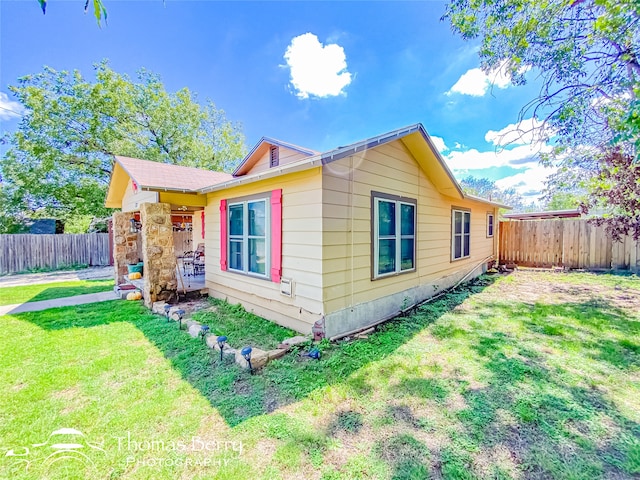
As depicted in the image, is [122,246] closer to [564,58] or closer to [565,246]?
[564,58]

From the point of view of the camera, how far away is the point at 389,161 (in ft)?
16.8

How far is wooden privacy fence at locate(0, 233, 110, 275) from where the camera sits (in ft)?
37.1

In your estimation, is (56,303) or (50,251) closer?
(56,303)

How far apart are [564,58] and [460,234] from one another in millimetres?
4493

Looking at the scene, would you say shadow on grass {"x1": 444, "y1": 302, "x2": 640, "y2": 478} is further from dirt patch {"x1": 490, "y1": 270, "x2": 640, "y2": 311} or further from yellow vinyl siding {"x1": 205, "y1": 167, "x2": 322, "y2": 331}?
dirt patch {"x1": 490, "y1": 270, "x2": 640, "y2": 311}

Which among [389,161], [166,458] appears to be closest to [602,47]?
[389,161]

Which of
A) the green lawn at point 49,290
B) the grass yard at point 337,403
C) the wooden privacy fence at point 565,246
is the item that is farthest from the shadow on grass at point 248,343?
the wooden privacy fence at point 565,246

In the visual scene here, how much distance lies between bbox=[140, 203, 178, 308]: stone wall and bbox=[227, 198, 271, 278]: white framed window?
1590 mm

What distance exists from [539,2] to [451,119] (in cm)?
928

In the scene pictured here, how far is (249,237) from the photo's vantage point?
5.37 metres

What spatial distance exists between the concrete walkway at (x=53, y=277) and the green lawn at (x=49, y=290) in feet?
2.79

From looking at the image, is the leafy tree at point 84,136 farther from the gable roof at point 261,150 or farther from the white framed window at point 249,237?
the white framed window at point 249,237

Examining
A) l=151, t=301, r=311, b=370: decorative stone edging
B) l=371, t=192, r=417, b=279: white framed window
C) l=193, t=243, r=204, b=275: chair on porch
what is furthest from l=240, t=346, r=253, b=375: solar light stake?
l=193, t=243, r=204, b=275: chair on porch
